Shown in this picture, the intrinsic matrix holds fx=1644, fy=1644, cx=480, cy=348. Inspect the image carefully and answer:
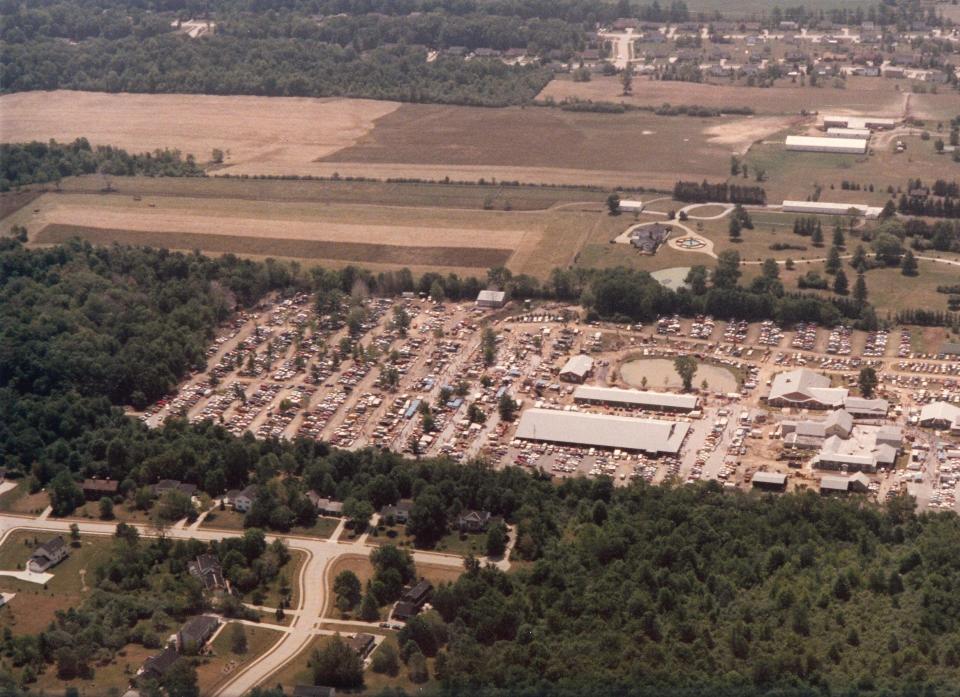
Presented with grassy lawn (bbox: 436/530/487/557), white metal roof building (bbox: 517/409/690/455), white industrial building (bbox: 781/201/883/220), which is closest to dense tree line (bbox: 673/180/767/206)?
white industrial building (bbox: 781/201/883/220)

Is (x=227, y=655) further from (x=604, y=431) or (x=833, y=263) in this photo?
(x=833, y=263)

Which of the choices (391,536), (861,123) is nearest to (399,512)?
(391,536)

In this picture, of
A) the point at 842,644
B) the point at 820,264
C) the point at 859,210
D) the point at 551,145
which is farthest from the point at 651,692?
the point at 551,145

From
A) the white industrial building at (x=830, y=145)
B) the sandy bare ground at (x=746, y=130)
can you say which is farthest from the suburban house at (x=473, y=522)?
the white industrial building at (x=830, y=145)

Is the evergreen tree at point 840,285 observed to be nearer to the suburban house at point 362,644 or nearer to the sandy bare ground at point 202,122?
the suburban house at point 362,644

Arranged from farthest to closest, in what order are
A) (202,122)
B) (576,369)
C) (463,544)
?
(202,122)
(576,369)
(463,544)

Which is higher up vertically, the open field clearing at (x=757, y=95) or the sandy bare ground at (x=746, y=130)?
the open field clearing at (x=757, y=95)

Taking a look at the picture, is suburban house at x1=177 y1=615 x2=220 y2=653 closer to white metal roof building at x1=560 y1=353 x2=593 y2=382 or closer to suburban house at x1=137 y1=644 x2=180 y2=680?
suburban house at x1=137 y1=644 x2=180 y2=680
